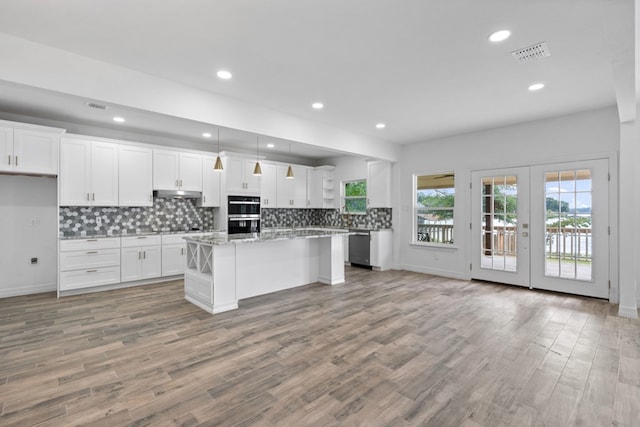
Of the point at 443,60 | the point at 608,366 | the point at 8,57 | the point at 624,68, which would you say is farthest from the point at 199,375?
the point at 624,68

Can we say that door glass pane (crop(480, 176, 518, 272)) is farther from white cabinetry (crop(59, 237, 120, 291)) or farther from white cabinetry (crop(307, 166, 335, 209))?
white cabinetry (crop(59, 237, 120, 291))

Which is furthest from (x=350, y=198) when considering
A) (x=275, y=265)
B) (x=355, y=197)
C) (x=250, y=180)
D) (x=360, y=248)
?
(x=275, y=265)

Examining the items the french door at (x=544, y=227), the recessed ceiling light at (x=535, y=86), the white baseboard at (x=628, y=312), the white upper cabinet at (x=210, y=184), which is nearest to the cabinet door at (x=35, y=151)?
the white upper cabinet at (x=210, y=184)

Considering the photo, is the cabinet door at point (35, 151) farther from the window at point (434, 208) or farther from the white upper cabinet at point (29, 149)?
the window at point (434, 208)

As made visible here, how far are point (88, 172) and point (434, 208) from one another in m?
6.39

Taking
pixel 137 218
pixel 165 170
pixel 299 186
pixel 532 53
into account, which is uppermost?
pixel 532 53

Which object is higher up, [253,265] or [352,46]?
[352,46]

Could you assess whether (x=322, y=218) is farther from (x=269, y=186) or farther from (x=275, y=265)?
(x=275, y=265)

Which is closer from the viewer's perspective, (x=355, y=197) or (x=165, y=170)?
(x=165, y=170)

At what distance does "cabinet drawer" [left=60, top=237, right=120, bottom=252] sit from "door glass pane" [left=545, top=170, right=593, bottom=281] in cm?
711

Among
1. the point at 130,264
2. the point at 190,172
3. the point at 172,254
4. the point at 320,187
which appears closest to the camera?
the point at 130,264

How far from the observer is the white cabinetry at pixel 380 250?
268 inches

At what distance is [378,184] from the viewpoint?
7.16m

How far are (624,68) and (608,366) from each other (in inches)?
99.5
